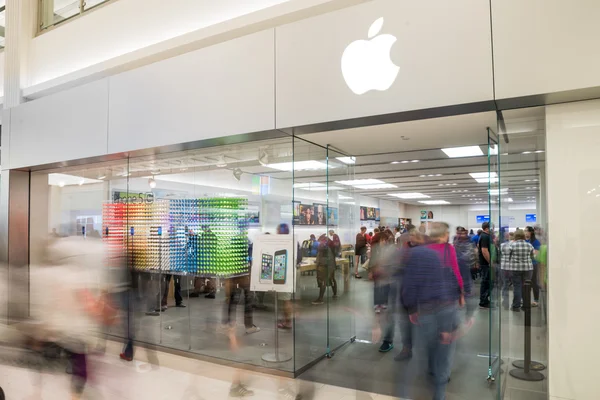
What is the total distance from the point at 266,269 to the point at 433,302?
2.32 m

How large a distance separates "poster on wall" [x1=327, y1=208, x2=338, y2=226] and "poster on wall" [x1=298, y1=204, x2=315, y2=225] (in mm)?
371

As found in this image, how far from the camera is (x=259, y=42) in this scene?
4.36 m

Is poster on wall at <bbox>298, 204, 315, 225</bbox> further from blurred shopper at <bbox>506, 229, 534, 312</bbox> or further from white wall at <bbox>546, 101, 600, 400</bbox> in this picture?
white wall at <bbox>546, 101, 600, 400</bbox>

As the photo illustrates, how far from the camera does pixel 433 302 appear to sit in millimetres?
3193

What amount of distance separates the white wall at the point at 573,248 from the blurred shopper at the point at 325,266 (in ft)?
8.66

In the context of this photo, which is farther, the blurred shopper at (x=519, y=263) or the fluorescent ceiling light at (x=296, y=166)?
the fluorescent ceiling light at (x=296, y=166)

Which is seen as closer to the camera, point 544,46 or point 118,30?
point 544,46

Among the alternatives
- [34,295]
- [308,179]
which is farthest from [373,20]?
[34,295]

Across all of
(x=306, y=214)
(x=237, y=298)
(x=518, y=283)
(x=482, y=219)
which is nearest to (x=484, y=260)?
(x=482, y=219)

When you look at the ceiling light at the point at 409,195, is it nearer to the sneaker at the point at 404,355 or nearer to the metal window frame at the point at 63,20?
the sneaker at the point at 404,355

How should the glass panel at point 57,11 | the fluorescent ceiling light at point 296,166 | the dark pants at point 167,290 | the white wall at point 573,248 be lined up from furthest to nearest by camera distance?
the glass panel at point 57,11
the dark pants at point 167,290
the fluorescent ceiling light at point 296,166
the white wall at point 573,248

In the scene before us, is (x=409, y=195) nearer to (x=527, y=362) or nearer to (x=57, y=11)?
(x=527, y=362)

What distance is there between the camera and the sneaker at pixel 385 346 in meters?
5.55

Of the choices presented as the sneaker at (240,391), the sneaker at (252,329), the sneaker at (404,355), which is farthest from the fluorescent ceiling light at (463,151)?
the sneaker at (240,391)
